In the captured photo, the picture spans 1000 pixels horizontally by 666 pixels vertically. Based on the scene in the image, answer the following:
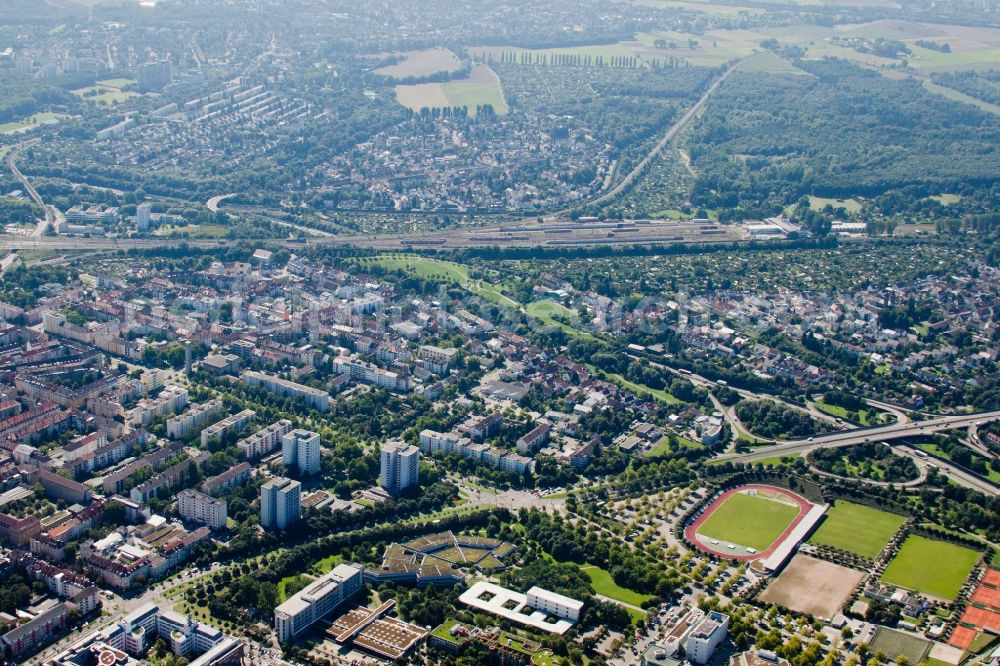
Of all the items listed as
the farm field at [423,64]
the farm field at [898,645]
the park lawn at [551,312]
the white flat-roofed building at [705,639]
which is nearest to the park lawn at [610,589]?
the white flat-roofed building at [705,639]

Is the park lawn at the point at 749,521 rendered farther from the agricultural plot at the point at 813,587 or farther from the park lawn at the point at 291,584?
the park lawn at the point at 291,584

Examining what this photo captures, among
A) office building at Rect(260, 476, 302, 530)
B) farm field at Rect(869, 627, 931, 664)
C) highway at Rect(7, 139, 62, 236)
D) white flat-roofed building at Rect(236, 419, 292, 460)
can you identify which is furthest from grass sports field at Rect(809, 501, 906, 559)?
highway at Rect(7, 139, 62, 236)

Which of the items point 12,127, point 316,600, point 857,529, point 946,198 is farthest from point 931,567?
point 12,127

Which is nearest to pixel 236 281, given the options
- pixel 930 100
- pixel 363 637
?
pixel 363 637

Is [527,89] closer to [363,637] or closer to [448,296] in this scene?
[448,296]

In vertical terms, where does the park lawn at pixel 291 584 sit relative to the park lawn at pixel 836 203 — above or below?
below

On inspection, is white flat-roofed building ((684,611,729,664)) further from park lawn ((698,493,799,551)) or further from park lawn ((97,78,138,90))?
park lawn ((97,78,138,90))
